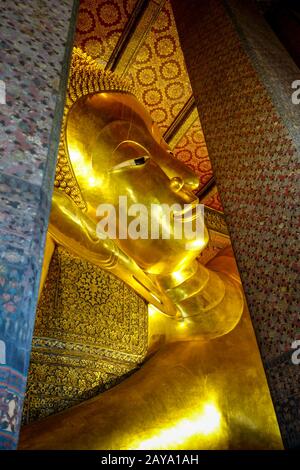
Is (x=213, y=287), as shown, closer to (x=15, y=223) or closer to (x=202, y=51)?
(x=202, y=51)

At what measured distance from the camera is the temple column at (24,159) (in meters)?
0.81

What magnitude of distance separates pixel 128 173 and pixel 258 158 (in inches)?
41.5

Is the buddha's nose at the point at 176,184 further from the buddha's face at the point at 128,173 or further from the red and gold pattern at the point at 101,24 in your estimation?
the red and gold pattern at the point at 101,24

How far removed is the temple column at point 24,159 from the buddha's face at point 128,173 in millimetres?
1016

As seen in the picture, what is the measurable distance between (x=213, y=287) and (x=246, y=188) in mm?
1251

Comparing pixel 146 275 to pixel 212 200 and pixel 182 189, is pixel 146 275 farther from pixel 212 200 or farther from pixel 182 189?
pixel 212 200

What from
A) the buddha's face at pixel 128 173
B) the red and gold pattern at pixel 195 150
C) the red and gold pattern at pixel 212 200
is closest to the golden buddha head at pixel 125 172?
the buddha's face at pixel 128 173

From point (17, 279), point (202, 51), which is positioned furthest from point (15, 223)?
point (202, 51)

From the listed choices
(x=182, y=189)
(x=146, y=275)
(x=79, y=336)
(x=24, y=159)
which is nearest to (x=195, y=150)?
(x=182, y=189)

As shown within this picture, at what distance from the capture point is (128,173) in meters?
2.46

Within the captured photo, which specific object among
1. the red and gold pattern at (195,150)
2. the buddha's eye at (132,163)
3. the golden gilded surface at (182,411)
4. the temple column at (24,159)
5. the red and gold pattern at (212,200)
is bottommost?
the golden gilded surface at (182,411)

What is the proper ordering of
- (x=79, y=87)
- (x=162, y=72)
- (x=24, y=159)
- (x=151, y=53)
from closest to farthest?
1. (x=24, y=159)
2. (x=79, y=87)
3. (x=151, y=53)
4. (x=162, y=72)

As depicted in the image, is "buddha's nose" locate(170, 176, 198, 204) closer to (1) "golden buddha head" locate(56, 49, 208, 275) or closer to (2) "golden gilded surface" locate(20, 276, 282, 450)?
(1) "golden buddha head" locate(56, 49, 208, 275)

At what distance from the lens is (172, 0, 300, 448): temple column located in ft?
4.02
